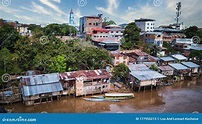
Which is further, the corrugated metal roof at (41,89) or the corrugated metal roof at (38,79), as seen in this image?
the corrugated metal roof at (38,79)

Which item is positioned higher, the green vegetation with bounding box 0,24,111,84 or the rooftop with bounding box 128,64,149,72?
the green vegetation with bounding box 0,24,111,84

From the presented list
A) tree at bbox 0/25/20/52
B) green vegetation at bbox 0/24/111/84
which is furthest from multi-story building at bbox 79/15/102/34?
tree at bbox 0/25/20/52

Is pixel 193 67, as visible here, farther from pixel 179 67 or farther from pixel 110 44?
pixel 110 44

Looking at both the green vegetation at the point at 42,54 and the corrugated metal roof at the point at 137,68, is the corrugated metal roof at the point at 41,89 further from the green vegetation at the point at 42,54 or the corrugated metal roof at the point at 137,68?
the corrugated metal roof at the point at 137,68

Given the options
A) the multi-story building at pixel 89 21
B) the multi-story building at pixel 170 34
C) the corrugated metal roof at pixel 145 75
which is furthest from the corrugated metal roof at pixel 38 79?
the multi-story building at pixel 170 34

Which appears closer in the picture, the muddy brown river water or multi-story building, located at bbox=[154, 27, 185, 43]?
the muddy brown river water

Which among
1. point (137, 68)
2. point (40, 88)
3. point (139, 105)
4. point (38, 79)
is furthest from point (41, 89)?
point (137, 68)

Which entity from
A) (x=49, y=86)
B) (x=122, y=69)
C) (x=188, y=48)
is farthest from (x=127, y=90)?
(x=188, y=48)

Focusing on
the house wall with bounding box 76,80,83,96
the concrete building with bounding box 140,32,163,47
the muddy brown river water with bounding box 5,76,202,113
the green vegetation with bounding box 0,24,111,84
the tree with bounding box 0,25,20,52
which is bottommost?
the muddy brown river water with bounding box 5,76,202,113

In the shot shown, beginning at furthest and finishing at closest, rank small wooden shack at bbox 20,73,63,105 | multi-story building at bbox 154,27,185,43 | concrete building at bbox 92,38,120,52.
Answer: multi-story building at bbox 154,27,185,43 → concrete building at bbox 92,38,120,52 → small wooden shack at bbox 20,73,63,105

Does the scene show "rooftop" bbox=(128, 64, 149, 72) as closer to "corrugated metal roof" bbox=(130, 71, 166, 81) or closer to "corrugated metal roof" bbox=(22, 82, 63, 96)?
"corrugated metal roof" bbox=(130, 71, 166, 81)
